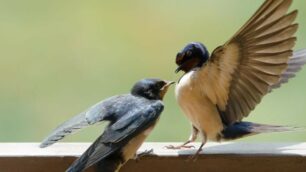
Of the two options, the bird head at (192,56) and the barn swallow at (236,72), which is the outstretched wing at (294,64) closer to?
the barn swallow at (236,72)

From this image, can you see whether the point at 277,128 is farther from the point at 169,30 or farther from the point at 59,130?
the point at 169,30

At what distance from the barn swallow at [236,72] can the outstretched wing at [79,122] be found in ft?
0.40

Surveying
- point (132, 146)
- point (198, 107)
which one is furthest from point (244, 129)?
point (132, 146)

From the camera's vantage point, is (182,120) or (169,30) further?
(169,30)

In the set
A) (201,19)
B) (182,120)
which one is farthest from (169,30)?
(182,120)

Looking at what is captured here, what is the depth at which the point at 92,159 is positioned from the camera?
159 centimetres

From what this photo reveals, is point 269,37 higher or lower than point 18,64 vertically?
higher

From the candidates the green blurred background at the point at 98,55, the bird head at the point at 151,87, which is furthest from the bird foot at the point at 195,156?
the green blurred background at the point at 98,55

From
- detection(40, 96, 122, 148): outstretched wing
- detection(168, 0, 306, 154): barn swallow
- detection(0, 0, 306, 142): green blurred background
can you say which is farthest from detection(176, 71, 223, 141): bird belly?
detection(0, 0, 306, 142): green blurred background

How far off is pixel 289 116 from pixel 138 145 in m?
1.06

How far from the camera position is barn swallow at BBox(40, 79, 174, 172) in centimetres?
160

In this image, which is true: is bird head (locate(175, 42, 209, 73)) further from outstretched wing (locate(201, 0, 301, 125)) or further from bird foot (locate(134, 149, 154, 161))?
bird foot (locate(134, 149, 154, 161))

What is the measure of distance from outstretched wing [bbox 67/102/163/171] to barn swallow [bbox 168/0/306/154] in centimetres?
6

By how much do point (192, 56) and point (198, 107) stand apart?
0.26 ft
